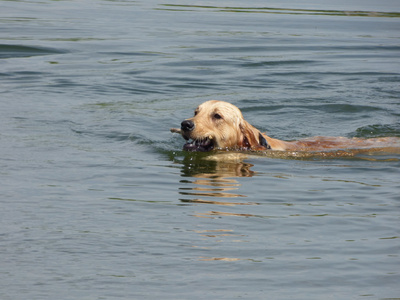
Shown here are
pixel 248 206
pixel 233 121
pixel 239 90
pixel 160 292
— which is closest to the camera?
pixel 160 292

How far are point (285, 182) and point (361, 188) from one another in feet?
2.60

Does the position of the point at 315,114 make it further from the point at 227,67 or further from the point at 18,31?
the point at 18,31

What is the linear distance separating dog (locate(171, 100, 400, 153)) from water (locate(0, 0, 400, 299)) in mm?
263

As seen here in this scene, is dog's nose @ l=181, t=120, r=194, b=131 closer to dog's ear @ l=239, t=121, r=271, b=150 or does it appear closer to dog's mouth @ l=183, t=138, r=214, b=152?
dog's mouth @ l=183, t=138, r=214, b=152

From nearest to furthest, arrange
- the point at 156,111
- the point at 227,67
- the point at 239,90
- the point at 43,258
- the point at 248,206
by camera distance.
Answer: the point at 43,258, the point at 248,206, the point at 156,111, the point at 239,90, the point at 227,67

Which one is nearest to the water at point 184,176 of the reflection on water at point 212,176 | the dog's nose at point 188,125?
the reflection on water at point 212,176

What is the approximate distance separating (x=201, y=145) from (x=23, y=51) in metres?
9.04

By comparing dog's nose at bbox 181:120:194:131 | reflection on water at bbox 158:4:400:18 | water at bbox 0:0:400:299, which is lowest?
water at bbox 0:0:400:299

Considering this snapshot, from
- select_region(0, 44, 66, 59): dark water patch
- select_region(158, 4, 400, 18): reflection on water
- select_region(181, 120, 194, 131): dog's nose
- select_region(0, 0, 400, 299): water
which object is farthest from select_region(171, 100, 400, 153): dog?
select_region(158, 4, 400, 18): reflection on water

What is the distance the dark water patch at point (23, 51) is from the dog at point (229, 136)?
8.41 meters

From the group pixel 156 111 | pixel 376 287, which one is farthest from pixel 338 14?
pixel 376 287

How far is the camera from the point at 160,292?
5230 mm

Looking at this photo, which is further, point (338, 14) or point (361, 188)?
point (338, 14)

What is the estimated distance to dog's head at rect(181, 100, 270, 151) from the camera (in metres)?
9.26
